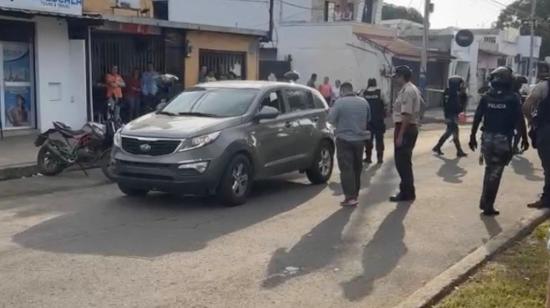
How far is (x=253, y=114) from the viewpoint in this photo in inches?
383

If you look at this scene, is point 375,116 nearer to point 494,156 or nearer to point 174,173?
point 494,156

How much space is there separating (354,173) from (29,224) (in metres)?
4.25

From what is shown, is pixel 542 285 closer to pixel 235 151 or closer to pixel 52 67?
pixel 235 151

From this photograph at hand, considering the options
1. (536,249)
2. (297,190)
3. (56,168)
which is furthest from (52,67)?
(536,249)

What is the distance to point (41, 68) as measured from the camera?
16172 millimetres

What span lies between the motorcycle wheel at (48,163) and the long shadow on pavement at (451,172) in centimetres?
663

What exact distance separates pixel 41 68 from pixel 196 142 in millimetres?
8716

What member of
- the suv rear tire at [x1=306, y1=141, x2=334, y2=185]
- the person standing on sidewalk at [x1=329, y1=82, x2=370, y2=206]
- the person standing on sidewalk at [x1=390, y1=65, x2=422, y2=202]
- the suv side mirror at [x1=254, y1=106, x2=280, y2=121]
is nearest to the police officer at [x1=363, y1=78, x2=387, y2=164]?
the suv rear tire at [x1=306, y1=141, x2=334, y2=185]

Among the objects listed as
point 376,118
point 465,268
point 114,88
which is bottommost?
point 465,268

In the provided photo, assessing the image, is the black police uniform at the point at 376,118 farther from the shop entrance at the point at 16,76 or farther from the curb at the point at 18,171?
the shop entrance at the point at 16,76

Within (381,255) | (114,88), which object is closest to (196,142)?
(381,255)

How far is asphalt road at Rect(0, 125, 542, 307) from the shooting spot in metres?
5.67

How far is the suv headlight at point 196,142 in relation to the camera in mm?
8844

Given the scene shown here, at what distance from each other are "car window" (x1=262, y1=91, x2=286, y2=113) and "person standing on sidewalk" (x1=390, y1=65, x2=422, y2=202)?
1.76 m
